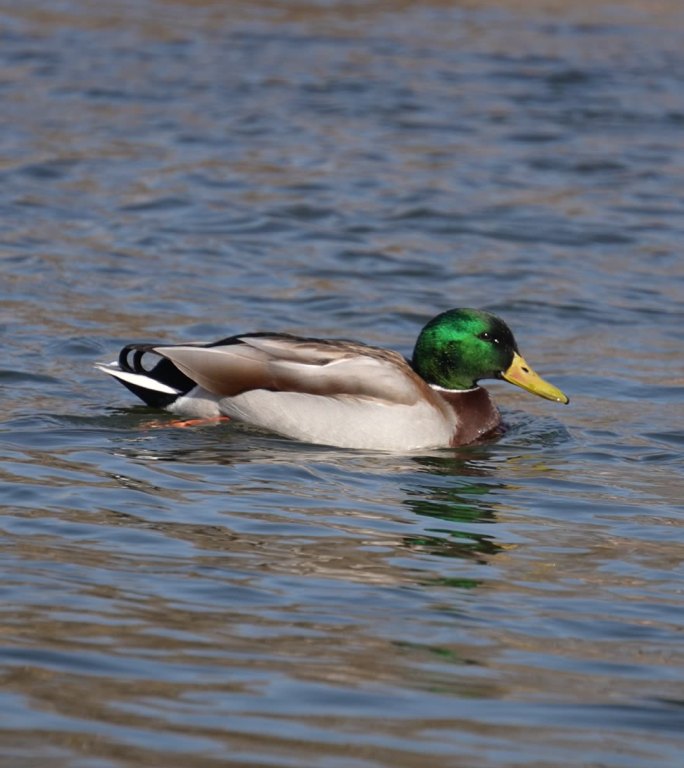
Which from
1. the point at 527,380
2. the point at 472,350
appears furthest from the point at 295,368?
the point at 527,380

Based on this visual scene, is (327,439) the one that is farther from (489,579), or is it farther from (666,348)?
(666,348)

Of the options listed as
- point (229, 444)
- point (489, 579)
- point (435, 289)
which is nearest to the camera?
point (489, 579)

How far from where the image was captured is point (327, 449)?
897cm

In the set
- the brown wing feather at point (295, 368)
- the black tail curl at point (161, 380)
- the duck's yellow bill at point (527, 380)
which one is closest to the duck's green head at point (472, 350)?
the duck's yellow bill at point (527, 380)

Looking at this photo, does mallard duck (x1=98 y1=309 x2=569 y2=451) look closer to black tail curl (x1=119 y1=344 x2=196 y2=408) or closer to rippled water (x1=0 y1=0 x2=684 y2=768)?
black tail curl (x1=119 y1=344 x2=196 y2=408)

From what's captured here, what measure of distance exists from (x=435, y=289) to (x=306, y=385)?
4.23 m

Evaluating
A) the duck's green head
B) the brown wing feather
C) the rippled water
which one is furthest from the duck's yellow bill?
the brown wing feather

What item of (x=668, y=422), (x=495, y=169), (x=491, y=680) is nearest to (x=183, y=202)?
(x=495, y=169)

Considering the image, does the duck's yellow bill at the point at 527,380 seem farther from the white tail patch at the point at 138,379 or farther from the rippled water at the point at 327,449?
Answer: the white tail patch at the point at 138,379

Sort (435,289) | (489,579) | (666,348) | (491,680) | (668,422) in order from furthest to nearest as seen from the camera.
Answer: (435,289)
(666,348)
(668,422)
(489,579)
(491,680)

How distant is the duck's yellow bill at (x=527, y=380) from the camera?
9469mm

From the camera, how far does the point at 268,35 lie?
22.6 metres

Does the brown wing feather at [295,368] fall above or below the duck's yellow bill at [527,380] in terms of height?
above

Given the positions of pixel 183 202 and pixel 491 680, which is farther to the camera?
pixel 183 202
